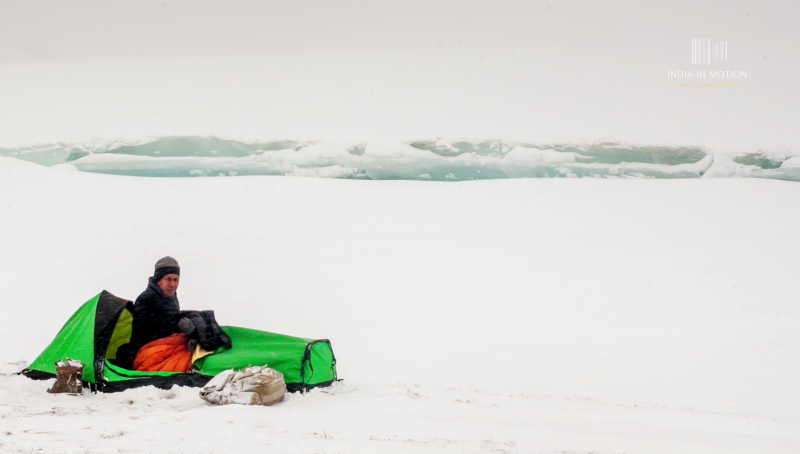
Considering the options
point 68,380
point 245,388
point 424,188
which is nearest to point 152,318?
point 68,380

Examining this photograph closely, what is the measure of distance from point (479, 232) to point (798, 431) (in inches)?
243

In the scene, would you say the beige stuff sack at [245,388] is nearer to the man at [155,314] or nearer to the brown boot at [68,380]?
the man at [155,314]

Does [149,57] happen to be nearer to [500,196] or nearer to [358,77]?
[358,77]

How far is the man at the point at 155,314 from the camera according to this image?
10.8 ft

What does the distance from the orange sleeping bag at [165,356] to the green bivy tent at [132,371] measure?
0.23 feet

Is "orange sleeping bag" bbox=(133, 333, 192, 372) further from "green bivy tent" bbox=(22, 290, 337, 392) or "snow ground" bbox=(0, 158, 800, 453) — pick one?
"snow ground" bbox=(0, 158, 800, 453)

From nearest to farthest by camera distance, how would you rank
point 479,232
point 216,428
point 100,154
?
point 216,428, point 479,232, point 100,154

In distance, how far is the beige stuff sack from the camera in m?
2.81

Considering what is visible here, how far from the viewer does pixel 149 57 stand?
397 inches

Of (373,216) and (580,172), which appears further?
(580,172)

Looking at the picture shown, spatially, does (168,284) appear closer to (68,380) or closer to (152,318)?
(152,318)

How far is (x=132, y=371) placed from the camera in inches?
122

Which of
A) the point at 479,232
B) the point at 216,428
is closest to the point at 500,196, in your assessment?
the point at 479,232

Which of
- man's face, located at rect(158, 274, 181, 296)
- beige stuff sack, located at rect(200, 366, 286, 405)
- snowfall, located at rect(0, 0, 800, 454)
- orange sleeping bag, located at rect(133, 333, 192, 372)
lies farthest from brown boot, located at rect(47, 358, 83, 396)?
snowfall, located at rect(0, 0, 800, 454)
